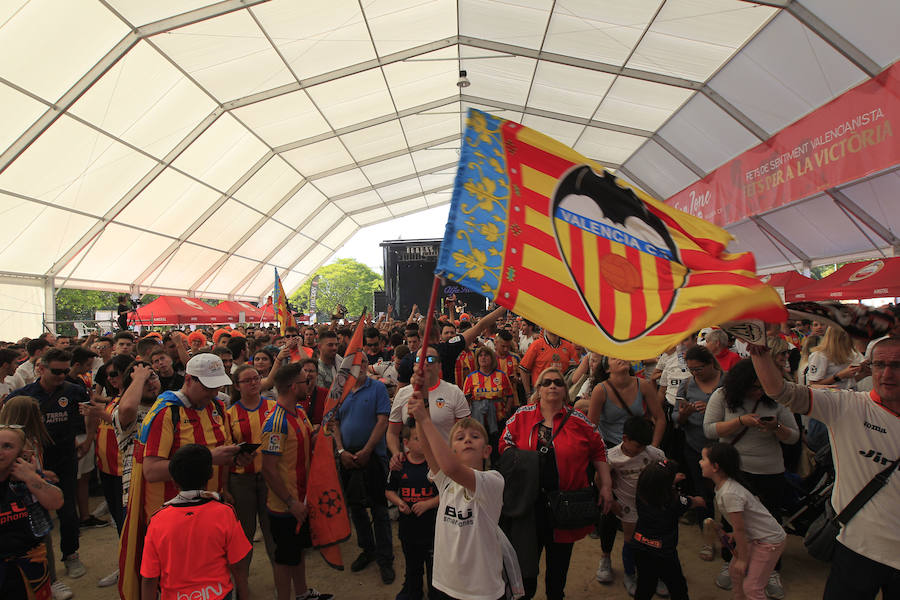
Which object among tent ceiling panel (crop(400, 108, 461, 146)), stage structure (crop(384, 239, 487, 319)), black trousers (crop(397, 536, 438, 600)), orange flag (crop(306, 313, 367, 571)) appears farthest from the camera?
stage structure (crop(384, 239, 487, 319))

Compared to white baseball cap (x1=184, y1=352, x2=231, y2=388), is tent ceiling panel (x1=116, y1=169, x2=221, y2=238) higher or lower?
higher

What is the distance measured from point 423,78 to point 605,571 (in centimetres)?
1397

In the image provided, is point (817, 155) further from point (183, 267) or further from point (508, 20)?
point (183, 267)

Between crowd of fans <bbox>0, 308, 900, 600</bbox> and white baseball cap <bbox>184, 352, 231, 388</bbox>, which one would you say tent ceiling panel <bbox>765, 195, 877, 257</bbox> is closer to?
crowd of fans <bbox>0, 308, 900, 600</bbox>

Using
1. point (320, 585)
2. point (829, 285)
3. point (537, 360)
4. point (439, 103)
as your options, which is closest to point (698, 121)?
point (829, 285)

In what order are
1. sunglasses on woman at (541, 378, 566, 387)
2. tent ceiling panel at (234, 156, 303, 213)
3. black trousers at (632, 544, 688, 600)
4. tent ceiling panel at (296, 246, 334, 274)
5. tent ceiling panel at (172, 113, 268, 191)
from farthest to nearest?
tent ceiling panel at (296, 246, 334, 274) → tent ceiling panel at (234, 156, 303, 213) → tent ceiling panel at (172, 113, 268, 191) → sunglasses on woman at (541, 378, 566, 387) → black trousers at (632, 544, 688, 600)

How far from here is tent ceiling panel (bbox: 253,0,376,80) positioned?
10375 millimetres

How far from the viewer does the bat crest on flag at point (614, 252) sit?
2229mm

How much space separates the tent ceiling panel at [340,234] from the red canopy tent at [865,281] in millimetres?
22688

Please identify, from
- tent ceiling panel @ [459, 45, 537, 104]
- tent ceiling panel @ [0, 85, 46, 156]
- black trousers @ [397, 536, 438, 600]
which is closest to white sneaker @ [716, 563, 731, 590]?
black trousers @ [397, 536, 438, 600]

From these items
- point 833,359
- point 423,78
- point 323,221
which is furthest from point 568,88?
point 323,221

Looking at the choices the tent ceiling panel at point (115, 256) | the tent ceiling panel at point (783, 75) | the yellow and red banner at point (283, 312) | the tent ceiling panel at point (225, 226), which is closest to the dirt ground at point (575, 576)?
the yellow and red banner at point (283, 312)

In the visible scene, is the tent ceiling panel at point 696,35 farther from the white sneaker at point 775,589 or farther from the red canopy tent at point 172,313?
the red canopy tent at point 172,313

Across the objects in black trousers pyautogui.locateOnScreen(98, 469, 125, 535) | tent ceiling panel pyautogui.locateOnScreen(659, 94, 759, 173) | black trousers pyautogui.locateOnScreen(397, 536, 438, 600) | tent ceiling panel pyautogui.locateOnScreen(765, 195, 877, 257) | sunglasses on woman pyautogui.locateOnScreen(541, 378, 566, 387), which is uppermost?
tent ceiling panel pyautogui.locateOnScreen(659, 94, 759, 173)
